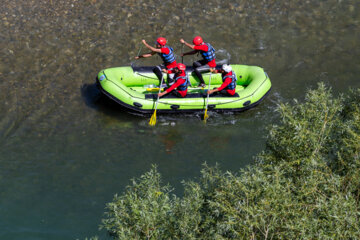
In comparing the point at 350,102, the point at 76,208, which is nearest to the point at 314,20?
the point at 350,102

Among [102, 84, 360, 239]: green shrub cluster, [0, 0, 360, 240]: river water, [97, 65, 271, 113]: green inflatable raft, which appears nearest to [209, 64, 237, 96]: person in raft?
[97, 65, 271, 113]: green inflatable raft

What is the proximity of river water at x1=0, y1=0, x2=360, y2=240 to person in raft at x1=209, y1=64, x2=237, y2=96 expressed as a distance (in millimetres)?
651

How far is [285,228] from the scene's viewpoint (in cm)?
602

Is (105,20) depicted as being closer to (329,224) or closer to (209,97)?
(209,97)

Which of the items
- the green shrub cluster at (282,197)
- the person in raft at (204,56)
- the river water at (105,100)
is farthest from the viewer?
the person in raft at (204,56)

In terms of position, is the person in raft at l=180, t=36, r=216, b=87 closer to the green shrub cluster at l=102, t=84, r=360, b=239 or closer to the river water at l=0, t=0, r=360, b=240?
the river water at l=0, t=0, r=360, b=240

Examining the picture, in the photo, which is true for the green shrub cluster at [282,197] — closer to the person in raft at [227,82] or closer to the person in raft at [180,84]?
the person in raft at [227,82]

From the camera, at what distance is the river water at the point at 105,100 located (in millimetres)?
10617

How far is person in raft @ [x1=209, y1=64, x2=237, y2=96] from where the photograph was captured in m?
12.5

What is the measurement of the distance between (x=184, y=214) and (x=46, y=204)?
460 centimetres

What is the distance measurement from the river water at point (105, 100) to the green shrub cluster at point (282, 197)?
10.9 feet

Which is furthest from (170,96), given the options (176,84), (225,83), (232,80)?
(232,80)

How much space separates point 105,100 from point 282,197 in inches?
315

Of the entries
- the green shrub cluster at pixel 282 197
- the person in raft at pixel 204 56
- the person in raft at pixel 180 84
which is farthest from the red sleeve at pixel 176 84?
the green shrub cluster at pixel 282 197
